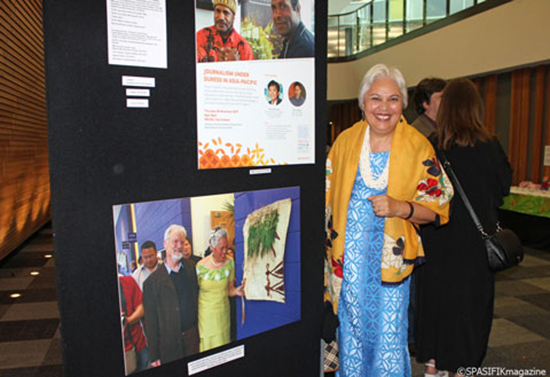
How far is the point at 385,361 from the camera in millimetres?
1749

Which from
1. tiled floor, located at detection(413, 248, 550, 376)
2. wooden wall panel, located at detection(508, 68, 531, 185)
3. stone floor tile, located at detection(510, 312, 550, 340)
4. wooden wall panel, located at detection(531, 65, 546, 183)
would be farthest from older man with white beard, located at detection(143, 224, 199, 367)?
wooden wall panel, located at detection(508, 68, 531, 185)

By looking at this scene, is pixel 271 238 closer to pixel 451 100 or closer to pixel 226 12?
pixel 226 12

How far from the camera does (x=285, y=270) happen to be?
1458 millimetres

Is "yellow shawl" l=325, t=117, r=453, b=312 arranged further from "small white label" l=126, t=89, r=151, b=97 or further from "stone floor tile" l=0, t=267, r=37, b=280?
"stone floor tile" l=0, t=267, r=37, b=280

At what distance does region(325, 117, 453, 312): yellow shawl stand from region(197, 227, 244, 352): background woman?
596 millimetres

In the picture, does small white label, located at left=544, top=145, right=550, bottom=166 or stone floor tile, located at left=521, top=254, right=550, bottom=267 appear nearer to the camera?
stone floor tile, located at left=521, top=254, right=550, bottom=267

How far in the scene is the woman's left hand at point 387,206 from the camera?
1.64 metres

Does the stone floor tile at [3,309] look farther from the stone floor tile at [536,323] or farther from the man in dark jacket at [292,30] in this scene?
the stone floor tile at [536,323]

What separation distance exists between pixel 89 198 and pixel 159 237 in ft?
0.69

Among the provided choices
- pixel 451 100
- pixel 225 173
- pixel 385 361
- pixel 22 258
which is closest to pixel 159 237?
pixel 225 173

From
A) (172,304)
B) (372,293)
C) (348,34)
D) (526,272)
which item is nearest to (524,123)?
(526,272)

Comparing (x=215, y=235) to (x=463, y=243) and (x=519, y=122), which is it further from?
(x=519, y=122)

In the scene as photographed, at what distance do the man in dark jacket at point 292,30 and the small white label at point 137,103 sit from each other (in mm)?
470

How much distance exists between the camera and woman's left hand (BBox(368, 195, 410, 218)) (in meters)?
1.64
